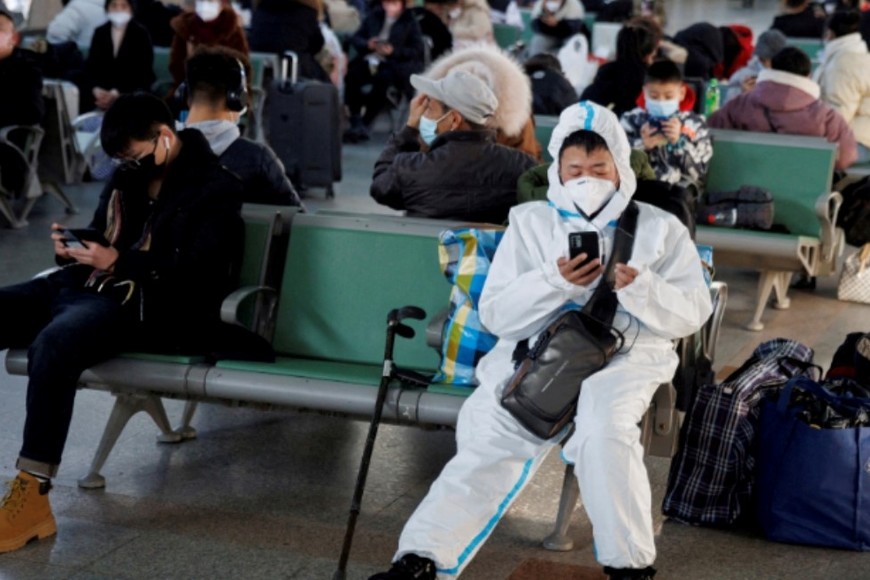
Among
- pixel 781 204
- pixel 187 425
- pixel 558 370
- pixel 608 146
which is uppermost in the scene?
pixel 608 146

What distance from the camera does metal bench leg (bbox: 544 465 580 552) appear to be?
181 inches

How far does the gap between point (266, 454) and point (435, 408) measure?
103cm

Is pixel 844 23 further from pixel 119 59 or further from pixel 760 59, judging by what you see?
pixel 119 59

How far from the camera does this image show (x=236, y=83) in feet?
19.1

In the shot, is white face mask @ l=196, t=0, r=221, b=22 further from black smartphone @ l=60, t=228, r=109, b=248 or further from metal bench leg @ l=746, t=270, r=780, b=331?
black smartphone @ l=60, t=228, r=109, b=248

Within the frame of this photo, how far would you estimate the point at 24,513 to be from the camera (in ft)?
14.9

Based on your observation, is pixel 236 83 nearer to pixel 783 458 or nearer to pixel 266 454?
pixel 266 454

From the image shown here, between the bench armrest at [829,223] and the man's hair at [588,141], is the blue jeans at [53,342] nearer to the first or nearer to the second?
the man's hair at [588,141]

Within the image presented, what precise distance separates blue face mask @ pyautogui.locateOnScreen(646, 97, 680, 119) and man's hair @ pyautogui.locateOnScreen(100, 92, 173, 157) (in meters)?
3.29

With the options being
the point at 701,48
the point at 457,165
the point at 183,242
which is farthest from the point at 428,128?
the point at 701,48

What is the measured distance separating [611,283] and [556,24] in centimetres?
1082

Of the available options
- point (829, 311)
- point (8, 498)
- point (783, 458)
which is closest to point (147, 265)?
point (8, 498)

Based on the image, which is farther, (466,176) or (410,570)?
(466,176)

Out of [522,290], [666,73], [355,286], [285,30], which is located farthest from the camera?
[285,30]
